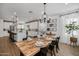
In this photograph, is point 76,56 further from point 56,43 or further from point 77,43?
point 56,43

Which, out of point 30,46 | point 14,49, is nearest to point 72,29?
point 30,46

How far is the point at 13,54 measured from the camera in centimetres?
226

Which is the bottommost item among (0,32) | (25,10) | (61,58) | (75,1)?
(61,58)

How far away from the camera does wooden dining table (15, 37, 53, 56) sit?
87.8 inches

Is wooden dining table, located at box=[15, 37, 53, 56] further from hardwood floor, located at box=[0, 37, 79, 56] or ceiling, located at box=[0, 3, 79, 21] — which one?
ceiling, located at box=[0, 3, 79, 21]

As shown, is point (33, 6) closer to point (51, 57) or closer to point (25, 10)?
point (25, 10)

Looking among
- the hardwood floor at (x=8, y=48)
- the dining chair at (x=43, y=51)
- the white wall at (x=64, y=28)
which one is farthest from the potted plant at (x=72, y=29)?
the hardwood floor at (x=8, y=48)

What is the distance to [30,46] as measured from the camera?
2270 mm

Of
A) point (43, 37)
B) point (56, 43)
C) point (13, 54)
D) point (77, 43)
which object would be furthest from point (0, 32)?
point (77, 43)

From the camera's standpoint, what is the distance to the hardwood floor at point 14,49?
2230 millimetres

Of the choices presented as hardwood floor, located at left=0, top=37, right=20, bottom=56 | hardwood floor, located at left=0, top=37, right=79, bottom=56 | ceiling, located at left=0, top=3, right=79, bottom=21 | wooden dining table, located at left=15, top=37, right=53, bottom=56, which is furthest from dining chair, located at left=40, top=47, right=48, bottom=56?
ceiling, located at left=0, top=3, right=79, bottom=21

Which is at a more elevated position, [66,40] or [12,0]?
[12,0]

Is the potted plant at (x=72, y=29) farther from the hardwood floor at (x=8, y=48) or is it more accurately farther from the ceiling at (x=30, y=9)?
the hardwood floor at (x=8, y=48)

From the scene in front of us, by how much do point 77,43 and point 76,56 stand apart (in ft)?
0.76
